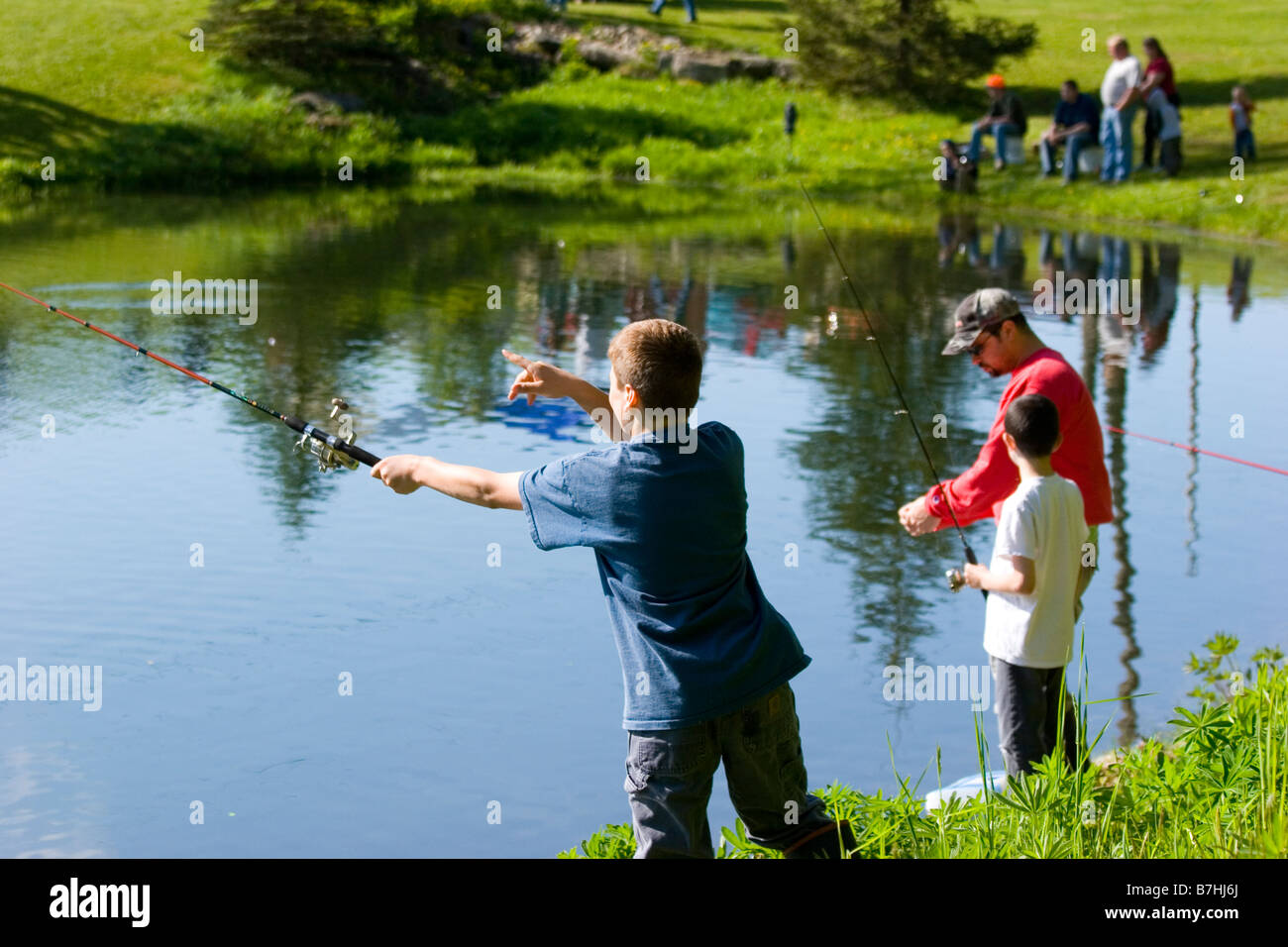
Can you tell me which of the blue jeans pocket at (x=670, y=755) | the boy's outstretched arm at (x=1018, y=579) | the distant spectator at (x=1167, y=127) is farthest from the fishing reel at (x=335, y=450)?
the distant spectator at (x=1167, y=127)

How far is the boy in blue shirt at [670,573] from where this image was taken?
13.5 ft

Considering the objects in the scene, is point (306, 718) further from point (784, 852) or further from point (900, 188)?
point (900, 188)

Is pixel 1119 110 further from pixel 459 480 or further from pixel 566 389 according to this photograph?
pixel 459 480

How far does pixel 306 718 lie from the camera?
688 cm

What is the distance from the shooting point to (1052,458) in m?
5.82

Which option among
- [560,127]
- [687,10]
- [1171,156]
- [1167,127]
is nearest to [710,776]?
[1167,127]

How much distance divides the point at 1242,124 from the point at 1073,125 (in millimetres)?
2701

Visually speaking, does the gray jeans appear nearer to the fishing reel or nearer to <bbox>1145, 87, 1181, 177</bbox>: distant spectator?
the fishing reel

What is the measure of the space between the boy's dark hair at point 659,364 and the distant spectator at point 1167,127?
23.6 metres

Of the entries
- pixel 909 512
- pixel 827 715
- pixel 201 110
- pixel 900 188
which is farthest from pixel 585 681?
pixel 201 110

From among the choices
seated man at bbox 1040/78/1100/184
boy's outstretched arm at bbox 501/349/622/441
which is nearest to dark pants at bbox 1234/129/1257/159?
seated man at bbox 1040/78/1100/184

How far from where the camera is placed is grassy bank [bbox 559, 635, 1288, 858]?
4625mm

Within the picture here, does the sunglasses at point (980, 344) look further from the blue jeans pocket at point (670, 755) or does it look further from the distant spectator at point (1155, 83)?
the distant spectator at point (1155, 83)
